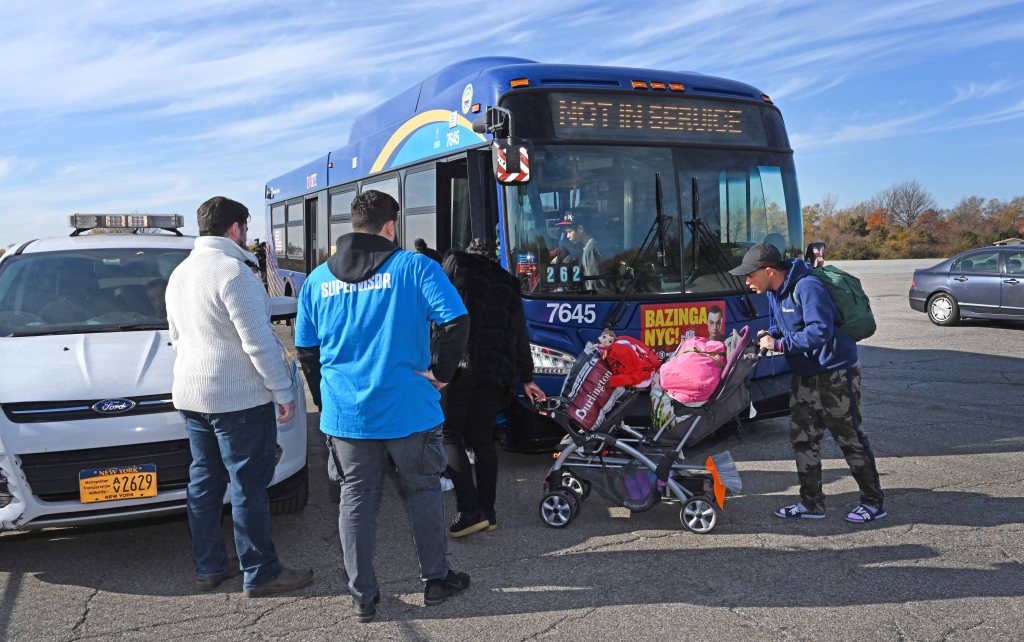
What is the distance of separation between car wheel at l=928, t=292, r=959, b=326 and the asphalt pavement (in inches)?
385

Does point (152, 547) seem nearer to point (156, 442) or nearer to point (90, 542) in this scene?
point (90, 542)

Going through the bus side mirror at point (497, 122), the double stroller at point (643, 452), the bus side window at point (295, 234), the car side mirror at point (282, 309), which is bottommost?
the double stroller at point (643, 452)

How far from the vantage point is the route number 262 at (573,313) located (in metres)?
6.12

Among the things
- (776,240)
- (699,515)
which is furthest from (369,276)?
(776,240)

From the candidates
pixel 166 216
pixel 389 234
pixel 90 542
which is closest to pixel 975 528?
pixel 389 234

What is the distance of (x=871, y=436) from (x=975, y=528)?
2389 mm

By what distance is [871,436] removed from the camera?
713cm

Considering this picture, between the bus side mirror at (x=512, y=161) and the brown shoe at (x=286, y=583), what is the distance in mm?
3023

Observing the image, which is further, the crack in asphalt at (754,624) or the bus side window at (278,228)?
the bus side window at (278,228)

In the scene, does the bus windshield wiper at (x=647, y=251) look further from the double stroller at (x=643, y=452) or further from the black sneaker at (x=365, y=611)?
the black sneaker at (x=365, y=611)

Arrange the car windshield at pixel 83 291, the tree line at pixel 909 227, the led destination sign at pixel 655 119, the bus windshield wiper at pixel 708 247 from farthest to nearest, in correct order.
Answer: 1. the tree line at pixel 909 227
2. the bus windshield wiper at pixel 708 247
3. the led destination sign at pixel 655 119
4. the car windshield at pixel 83 291

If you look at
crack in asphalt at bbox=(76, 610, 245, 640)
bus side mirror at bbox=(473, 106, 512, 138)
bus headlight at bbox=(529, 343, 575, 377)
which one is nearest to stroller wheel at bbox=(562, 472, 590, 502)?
bus headlight at bbox=(529, 343, 575, 377)

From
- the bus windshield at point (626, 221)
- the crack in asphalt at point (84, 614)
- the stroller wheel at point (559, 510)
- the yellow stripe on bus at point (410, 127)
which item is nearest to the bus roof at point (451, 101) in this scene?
the yellow stripe on bus at point (410, 127)

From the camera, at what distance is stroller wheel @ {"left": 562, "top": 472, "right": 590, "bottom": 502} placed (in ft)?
17.3
